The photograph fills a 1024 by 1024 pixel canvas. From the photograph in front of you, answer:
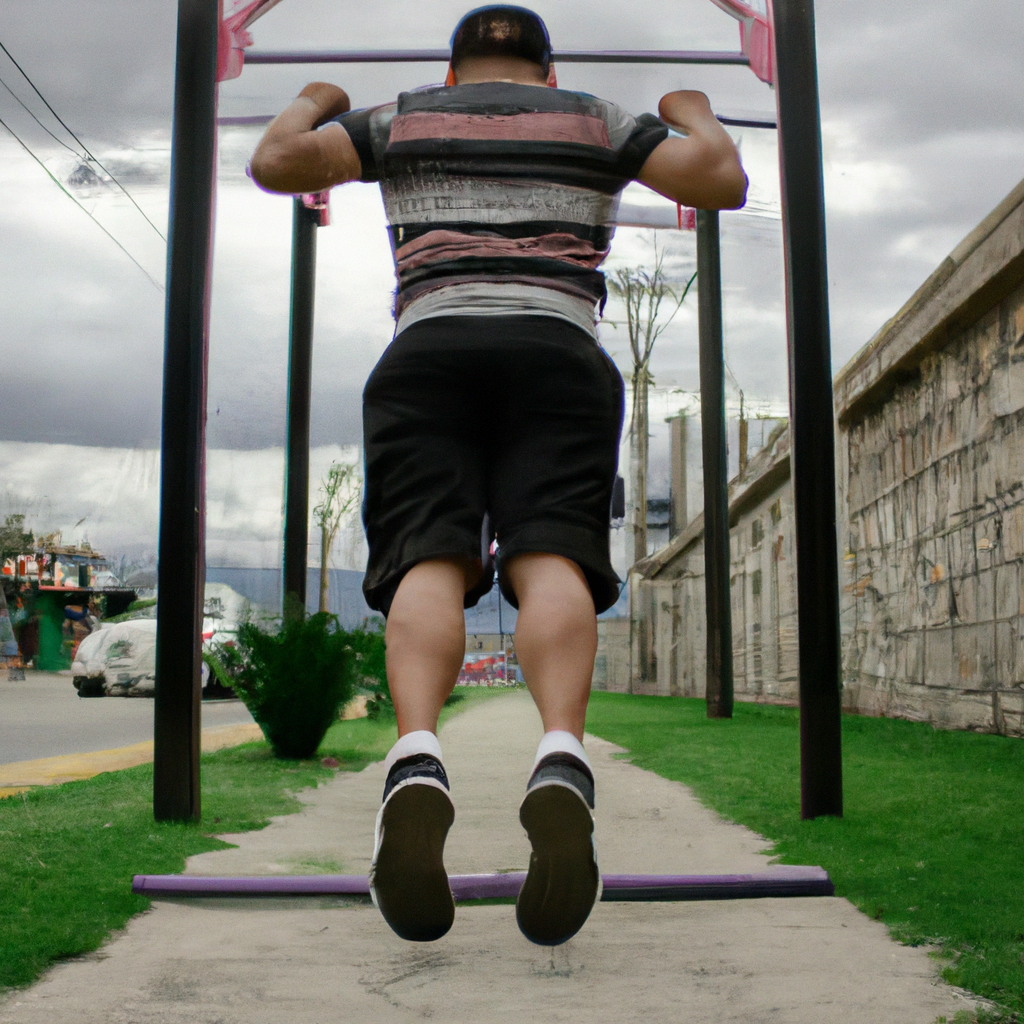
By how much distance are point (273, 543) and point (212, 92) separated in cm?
187

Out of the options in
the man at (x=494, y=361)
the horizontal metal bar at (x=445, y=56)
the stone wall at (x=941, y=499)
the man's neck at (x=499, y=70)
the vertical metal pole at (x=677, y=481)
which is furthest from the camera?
the vertical metal pole at (x=677, y=481)

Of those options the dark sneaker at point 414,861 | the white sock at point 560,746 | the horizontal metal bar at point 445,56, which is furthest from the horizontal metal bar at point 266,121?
the dark sneaker at point 414,861

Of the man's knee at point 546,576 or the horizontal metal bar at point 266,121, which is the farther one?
the horizontal metal bar at point 266,121

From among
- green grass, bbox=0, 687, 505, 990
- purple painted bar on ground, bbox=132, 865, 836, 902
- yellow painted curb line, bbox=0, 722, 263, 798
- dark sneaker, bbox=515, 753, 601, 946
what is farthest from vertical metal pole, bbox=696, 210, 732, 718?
dark sneaker, bbox=515, 753, 601, 946

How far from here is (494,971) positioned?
140 cm

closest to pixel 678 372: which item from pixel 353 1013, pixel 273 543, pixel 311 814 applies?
pixel 273 543

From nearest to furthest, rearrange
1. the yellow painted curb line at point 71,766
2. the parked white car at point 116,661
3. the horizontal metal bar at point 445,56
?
the horizontal metal bar at point 445,56
the yellow painted curb line at point 71,766
the parked white car at point 116,661

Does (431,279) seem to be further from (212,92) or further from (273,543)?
(273,543)

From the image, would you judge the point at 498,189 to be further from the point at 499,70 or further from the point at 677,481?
the point at 677,481

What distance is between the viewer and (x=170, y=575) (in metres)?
2.65

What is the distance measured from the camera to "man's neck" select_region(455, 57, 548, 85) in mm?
1529

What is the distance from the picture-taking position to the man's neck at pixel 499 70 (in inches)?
60.2

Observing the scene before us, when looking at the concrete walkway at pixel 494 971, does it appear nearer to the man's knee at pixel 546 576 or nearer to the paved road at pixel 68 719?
the man's knee at pixel 546 576

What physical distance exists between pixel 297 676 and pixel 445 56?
2580 millimetres
